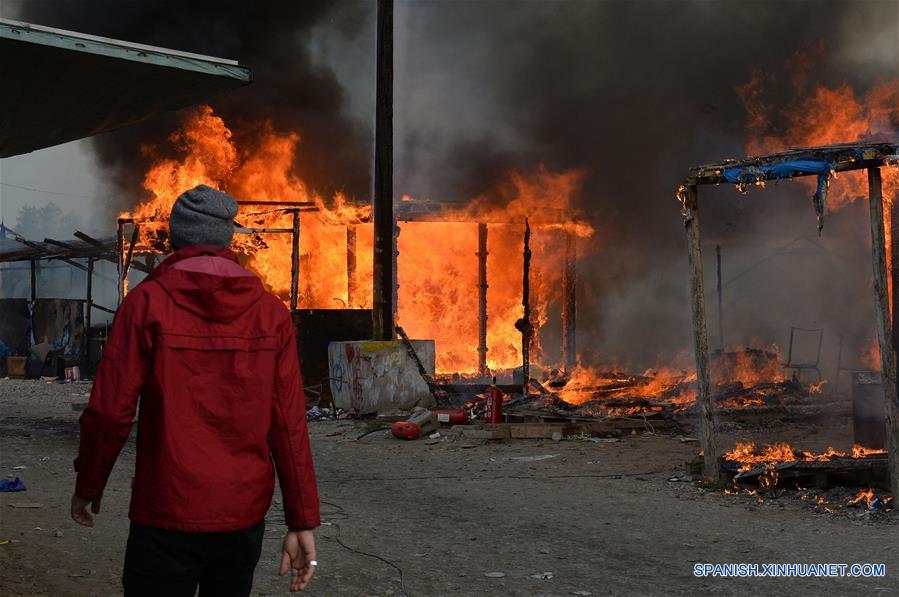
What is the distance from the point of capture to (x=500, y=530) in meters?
6.77

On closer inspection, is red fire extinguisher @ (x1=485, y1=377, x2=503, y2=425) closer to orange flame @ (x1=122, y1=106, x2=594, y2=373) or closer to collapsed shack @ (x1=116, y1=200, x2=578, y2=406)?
collapsed shack @ (x1=116, y1=200, x2=578, y2=406)

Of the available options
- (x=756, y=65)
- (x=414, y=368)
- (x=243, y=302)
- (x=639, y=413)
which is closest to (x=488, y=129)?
(x=756, y=65)

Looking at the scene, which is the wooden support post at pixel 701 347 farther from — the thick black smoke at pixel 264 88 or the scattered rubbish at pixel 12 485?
the thick black smoke at pixel 264 88

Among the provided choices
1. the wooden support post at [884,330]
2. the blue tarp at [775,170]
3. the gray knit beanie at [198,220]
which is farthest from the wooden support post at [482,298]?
the gray knit beanie at [198,220]

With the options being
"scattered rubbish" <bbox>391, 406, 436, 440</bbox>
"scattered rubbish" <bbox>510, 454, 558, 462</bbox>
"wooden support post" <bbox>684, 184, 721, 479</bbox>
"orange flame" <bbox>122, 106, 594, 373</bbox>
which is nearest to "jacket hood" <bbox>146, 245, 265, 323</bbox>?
"wooden support post" <bbox>684, 184, 721, 479</bbox>

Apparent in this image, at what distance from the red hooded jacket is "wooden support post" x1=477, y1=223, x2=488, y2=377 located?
17014 millimetres

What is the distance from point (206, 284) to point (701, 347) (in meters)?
6.77

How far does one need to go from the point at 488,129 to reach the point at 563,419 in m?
11.4

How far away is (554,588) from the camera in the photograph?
5.20m

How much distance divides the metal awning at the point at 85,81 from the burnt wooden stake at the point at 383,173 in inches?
361

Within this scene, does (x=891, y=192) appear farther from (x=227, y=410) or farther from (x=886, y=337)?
(x=227, y=410)

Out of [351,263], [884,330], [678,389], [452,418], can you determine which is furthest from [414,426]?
[351,263]

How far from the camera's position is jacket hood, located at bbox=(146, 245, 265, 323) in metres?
2.47

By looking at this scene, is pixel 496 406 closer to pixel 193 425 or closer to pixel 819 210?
pixel 819 210
